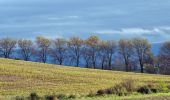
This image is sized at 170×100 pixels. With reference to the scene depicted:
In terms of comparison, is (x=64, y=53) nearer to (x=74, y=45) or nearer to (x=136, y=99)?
(x=74, y=45)

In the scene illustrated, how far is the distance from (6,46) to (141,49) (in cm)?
3625

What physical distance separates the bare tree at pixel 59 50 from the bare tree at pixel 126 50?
15.6 m

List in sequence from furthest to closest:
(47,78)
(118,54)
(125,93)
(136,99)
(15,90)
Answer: (118,54)
(47,78)
(15,90)
(125,93)
(136,99)

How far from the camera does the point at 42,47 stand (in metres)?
140

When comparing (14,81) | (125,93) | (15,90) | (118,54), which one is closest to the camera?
(125,93)

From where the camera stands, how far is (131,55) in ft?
440

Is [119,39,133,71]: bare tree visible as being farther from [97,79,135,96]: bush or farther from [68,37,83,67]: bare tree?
[97,79,135,96]: bush

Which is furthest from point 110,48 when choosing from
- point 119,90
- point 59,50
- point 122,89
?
point 119,90

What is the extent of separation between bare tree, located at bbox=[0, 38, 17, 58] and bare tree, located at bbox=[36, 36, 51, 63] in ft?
23.2

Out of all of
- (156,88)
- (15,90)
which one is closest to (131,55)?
(15,90)

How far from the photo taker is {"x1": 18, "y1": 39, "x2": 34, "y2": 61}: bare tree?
13459 centimetres

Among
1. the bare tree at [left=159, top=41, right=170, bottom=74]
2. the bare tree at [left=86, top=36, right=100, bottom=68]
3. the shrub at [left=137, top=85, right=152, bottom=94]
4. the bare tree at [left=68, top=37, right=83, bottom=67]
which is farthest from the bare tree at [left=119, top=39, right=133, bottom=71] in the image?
the shrub at [left=137, top=85, right=152, bottom=94]

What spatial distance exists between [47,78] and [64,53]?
7992 centimetres

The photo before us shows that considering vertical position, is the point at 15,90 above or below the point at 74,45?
below
